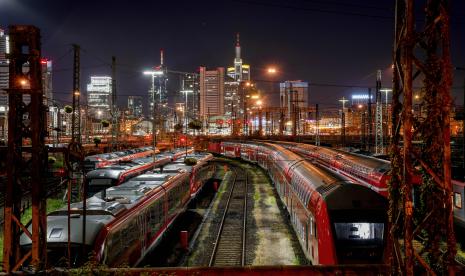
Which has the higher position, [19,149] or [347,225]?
[19,149]

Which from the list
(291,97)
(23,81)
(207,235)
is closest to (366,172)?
(207,235)

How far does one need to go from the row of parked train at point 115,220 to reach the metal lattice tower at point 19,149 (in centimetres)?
54

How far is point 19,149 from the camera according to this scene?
8531 mm

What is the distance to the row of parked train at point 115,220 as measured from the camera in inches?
354

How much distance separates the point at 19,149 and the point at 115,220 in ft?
10.2

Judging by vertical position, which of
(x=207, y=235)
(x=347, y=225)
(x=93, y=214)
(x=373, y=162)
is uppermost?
(x=373, y=162)

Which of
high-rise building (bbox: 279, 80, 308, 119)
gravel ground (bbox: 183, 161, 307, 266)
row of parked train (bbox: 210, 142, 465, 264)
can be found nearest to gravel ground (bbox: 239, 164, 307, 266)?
gravel ground (bbox: 183, 161, 307, 266)

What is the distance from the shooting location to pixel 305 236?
13.4 meters

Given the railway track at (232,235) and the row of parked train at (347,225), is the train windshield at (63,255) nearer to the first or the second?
the row of parked train at (347,225)

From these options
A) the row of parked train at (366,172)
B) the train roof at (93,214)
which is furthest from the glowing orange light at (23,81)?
the row of parked train at (366,172)

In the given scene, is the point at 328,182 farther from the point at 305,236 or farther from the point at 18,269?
the point at 18,269

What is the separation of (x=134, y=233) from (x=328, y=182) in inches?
243

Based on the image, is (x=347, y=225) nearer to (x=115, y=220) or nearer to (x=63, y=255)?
(x=115, y=220)

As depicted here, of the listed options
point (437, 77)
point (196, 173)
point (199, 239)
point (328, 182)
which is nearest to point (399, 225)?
point (437, 77)
